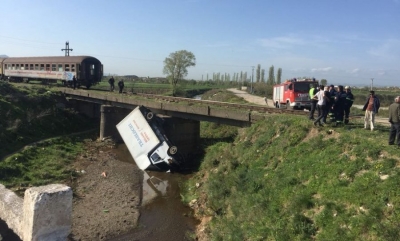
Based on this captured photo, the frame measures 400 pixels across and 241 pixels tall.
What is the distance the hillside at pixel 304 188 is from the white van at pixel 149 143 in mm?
3888

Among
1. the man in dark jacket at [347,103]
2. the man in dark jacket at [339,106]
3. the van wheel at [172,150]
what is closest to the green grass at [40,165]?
the van wheel at [172,150]

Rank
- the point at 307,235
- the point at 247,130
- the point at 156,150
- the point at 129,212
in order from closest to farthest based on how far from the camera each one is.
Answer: the point at 307,235 → the point at 129,212 → the point at 247,130 → the point at 156,150

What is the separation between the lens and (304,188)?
8.60 metres

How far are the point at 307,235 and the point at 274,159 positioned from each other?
14.1 ft

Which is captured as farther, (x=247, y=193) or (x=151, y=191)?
(x=151, y=191)

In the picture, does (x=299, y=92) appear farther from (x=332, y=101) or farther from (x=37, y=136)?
(x=37, y=136)

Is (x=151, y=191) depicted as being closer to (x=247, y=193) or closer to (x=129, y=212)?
(x=129, y=212)

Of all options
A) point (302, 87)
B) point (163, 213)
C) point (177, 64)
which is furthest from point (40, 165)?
point (177, 64)

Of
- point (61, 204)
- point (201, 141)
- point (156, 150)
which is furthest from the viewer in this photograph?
point (201, 141)

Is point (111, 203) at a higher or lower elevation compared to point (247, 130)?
lower

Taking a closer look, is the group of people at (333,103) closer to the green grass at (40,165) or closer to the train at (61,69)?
the green grass at (40,165)

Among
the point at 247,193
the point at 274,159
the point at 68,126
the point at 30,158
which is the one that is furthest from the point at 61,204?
the point at 68,126

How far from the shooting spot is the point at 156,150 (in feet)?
57.4

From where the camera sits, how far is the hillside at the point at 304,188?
678 cm
